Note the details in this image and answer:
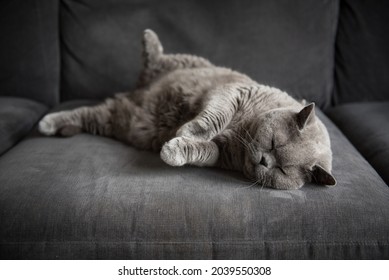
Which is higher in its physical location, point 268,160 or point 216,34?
point 216,34

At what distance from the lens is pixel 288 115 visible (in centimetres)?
160

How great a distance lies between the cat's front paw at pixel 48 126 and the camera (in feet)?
6.49

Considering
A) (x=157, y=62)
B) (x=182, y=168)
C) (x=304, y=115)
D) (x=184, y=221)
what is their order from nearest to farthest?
(x=184, y=221) < (x=304, y=115) < (x=182, y=168) < (x=157, y=62)

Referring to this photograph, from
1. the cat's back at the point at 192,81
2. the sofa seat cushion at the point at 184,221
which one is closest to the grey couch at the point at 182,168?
the sofa seat cushion at the point at 184,221

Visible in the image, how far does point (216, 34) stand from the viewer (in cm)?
240

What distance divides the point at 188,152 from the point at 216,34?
3.53 ft

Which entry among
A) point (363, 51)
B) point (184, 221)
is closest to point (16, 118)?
point (184, 221)

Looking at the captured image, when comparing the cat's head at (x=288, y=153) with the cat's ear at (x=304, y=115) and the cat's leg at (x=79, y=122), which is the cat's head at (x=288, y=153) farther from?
the cat's leg at (x=79, y=122)

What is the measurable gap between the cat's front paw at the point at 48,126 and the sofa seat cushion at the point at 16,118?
151 mm

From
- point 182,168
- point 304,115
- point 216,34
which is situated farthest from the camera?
point 216,34

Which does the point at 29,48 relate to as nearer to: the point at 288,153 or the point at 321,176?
the point at 288,153

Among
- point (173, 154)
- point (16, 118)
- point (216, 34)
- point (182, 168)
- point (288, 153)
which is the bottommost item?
point (16, 118)

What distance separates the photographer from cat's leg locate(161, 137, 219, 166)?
1.56m

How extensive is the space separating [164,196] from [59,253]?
406 millimetres
